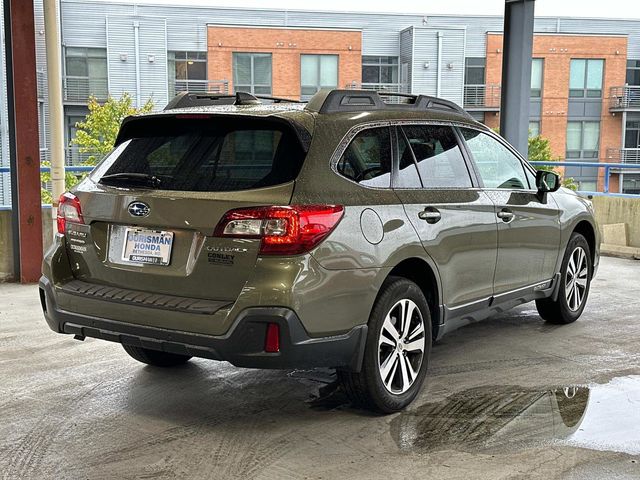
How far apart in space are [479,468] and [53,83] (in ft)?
21.9

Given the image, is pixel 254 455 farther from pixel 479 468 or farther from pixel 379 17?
pixel 379 17

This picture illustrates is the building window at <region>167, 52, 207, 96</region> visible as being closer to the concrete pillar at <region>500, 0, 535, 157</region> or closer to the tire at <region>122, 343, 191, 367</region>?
the concrete pillar at <region>500, 0, 535, 157</region>

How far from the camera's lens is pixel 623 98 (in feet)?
123

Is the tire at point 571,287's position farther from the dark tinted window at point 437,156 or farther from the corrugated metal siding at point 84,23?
the corrugated metal siding at point 84,23

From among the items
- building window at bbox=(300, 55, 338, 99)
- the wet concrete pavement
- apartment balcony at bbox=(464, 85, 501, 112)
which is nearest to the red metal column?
the wet concrete pavement

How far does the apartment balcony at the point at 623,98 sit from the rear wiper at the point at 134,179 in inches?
1426

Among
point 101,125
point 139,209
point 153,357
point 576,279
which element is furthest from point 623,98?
point 139,209

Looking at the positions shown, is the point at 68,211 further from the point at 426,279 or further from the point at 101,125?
the point at 101,125

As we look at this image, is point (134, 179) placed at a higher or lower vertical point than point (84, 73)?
lower

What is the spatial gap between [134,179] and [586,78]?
37094 millimetres

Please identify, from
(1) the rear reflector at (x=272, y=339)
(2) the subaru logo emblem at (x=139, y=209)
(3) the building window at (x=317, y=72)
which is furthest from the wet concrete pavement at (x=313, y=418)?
(3) the building window at (x=317, y=72)

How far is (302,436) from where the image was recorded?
4.31 meters

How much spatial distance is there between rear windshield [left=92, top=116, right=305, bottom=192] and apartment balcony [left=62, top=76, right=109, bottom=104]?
94.6ft

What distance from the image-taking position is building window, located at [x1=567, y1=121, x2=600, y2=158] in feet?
126
